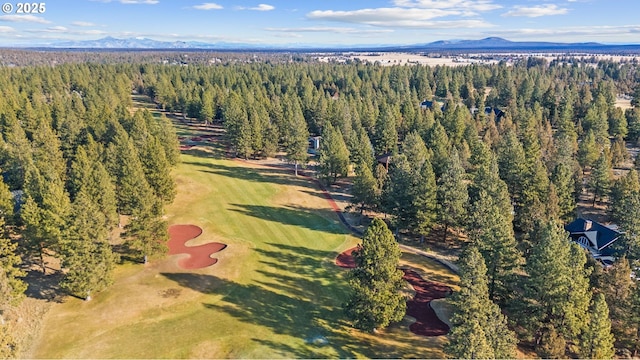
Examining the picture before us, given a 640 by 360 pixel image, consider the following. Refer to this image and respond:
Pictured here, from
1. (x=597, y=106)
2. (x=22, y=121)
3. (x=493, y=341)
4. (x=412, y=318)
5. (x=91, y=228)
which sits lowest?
(x=412, y=318)

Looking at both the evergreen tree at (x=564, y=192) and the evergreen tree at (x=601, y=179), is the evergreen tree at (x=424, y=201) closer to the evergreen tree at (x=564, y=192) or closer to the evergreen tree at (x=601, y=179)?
the evergreen tree at (x=564, y=192)

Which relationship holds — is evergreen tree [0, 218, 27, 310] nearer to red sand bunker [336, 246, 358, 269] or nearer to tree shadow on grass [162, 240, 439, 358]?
tree shadow on grass [162, 240, 439, 358]

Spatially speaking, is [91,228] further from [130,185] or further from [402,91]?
[402,91]

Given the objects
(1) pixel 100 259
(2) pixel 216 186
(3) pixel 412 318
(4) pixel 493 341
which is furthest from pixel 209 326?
(2) pixel 216 186

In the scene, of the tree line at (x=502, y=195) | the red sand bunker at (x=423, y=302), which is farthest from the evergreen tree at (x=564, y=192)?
the red sand bunker at (x=423, y=302)

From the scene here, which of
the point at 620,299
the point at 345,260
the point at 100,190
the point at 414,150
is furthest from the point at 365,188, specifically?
the point at 100,190
